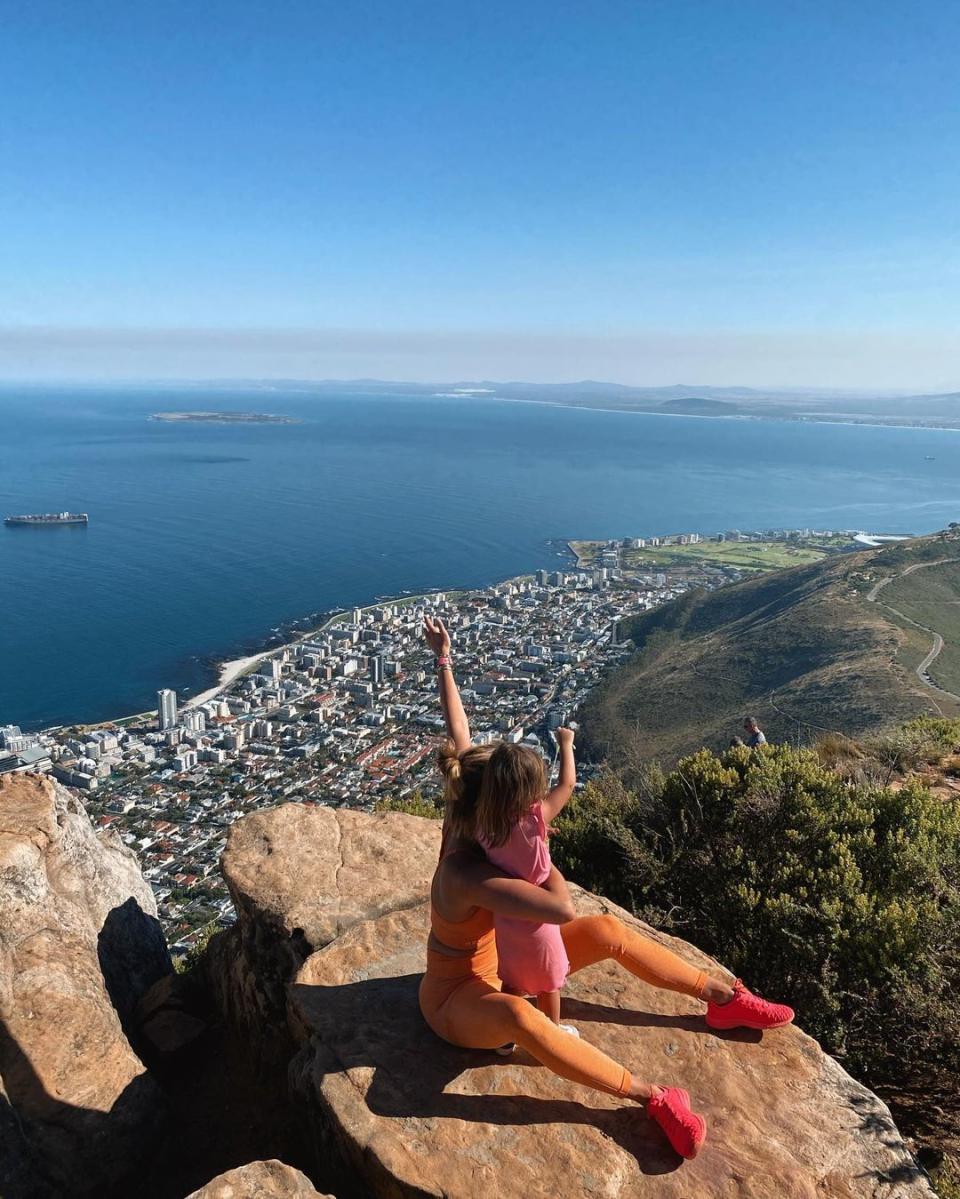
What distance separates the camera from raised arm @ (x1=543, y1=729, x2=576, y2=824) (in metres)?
3.30

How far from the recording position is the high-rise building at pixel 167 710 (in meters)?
26.0

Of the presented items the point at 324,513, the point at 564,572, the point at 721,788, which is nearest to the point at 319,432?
the point at 324,513

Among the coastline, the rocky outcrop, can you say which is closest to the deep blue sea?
the coastline

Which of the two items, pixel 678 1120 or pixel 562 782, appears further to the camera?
pixel 562 782

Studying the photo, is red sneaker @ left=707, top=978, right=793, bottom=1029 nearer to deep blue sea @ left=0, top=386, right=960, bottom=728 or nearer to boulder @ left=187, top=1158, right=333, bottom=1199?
boulder @ left=187, top=1158, right=333, bottom=1199

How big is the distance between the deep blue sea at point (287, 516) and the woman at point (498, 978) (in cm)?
2777

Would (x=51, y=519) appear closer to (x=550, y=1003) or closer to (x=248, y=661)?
(x=248, y=661)

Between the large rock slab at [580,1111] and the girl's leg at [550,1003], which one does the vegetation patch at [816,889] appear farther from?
the girl's leg at [550,1003]

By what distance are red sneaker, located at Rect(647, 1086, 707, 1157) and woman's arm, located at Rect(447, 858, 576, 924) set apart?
86cm

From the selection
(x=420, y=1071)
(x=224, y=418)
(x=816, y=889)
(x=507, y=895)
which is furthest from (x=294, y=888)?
(x=224, y=418)

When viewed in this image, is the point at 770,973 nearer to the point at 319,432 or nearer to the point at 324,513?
the point at 324,513

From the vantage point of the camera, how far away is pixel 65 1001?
3867 mm

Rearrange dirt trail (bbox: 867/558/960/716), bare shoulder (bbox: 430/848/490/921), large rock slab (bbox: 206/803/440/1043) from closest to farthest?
bare shoulder (bbox: 430/848/490/921)
large rock slab (bbox: 206/803/440/1043)
dirt trail (bbox: 867/558/960/716)

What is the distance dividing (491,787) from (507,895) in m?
0.43
